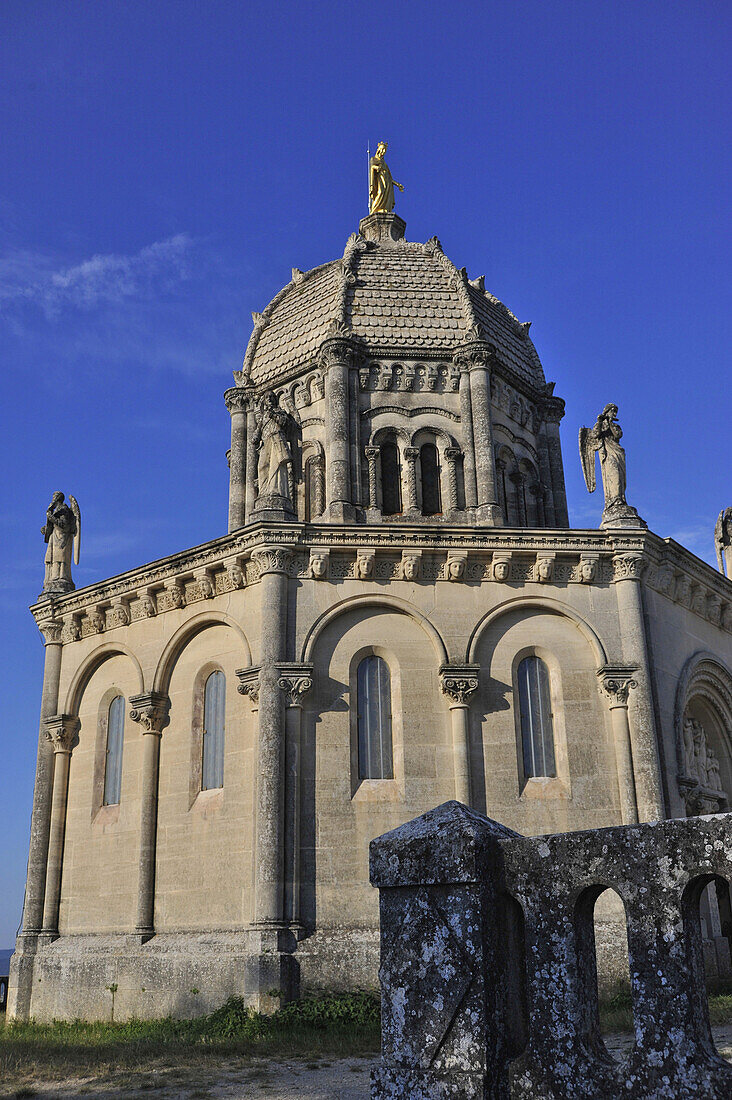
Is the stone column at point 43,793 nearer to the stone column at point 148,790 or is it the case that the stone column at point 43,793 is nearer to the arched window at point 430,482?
the stone column at point 148,790

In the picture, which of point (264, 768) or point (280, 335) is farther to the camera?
point (280, 335)

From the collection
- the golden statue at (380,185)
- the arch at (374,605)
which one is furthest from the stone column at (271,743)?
the golden statue at (380,185)

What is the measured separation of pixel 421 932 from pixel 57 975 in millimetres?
16524

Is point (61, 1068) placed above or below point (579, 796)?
below

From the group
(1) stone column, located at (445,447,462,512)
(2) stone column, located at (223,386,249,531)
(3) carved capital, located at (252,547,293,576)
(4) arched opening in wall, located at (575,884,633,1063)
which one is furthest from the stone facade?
(2) stone column, located at (223,386,249,531)

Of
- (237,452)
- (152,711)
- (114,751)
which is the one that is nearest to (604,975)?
(152,711)

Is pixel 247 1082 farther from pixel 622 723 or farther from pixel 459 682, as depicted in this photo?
pixel 622 723

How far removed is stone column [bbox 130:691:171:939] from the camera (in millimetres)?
17719

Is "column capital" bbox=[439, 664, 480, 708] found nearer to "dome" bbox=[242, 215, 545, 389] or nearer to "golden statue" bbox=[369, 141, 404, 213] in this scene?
"dome" bbox=[242, 215, 545, 389]

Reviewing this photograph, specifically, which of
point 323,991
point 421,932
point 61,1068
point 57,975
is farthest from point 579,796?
point 421,932

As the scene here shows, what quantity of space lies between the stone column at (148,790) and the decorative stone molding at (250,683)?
2.50 metres

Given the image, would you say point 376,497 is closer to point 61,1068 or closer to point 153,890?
point 153,890

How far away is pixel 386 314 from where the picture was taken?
2467 centimetres

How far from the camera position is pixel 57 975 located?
18484 mm
